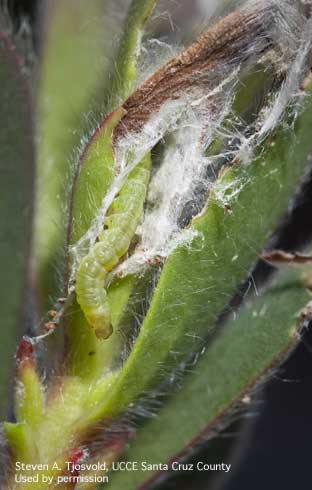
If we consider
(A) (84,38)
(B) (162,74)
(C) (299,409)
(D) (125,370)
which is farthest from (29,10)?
(C) (299,409)

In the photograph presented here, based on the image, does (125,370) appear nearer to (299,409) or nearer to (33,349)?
(33,349)

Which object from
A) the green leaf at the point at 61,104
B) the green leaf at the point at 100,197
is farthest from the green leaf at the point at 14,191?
the green leaf at the point at 100,197

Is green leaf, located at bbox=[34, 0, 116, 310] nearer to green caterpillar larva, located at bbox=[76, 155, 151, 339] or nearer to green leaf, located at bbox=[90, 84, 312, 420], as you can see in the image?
green caterpillar larva, located at bbox=[76, 155, 151, 339]

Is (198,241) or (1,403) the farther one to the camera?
(1,403)

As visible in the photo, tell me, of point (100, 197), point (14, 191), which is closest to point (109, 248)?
point (100, 197)

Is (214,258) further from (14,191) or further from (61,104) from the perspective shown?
(61,104)

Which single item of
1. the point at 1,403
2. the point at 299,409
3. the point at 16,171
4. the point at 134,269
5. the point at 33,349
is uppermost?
the point at 16,171
